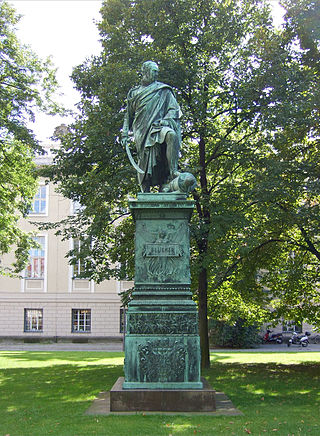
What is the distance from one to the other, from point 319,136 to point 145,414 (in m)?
11.1

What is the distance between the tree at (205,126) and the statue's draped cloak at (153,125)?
5.60m

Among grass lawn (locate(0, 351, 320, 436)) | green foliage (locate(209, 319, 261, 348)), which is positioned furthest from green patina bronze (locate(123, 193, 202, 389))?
green foliage (locate(209, 319, 261, 348))

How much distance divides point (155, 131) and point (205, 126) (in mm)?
7455

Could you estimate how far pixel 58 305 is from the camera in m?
33.5

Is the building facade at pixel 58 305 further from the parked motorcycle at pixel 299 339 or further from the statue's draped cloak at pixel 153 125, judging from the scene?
the statue's draped cloak at pixel 153 125

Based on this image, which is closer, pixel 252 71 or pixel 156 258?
pixel 156 258

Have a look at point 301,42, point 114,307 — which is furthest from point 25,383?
point 114,307

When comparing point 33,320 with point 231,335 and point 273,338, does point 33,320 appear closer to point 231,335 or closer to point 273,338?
point 231,335

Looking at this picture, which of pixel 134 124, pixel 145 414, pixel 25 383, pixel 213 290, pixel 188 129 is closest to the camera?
pixel 145 414

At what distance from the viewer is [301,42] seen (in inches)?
575

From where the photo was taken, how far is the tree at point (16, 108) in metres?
16.8

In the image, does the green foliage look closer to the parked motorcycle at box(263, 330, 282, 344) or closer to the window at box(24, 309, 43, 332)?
the parked motorcycle at box(263, 330, 282, 344)

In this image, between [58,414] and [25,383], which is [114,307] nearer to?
[25,383]

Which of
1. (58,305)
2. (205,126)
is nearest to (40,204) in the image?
(58,305)
